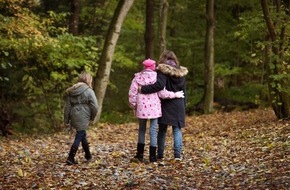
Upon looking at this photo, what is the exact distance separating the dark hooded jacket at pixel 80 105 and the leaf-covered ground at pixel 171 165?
0.89 m

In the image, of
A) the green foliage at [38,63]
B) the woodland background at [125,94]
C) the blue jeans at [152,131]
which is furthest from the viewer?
the green foliage at [38,63]

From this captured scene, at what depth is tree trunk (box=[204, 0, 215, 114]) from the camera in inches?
885

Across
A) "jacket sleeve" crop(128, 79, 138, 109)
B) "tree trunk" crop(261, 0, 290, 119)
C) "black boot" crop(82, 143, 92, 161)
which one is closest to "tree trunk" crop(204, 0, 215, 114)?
"tree trunk" crop(261, 0, 290, 119)

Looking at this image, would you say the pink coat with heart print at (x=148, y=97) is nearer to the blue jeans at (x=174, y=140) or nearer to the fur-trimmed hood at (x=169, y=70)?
the fur-trimmed hood at (x=169, y=70)

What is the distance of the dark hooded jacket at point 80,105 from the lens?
10.0 m

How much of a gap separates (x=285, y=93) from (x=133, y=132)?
5.55 m

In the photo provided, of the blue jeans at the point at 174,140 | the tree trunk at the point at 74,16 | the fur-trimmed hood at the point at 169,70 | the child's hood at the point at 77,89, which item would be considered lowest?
the blue jeans at the point at 174,140

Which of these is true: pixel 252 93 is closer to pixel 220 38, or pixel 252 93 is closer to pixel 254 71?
pixel 254 71

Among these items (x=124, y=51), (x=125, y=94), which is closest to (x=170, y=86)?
(x=124, y=51)

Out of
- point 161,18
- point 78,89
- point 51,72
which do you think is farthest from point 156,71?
point 161,18

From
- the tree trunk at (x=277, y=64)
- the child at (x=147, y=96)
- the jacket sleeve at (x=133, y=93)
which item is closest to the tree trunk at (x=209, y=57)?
the tree trunk at (x=277, y=64)

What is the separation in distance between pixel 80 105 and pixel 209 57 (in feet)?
44.3

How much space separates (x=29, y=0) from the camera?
1673cm

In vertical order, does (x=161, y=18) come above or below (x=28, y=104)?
above
